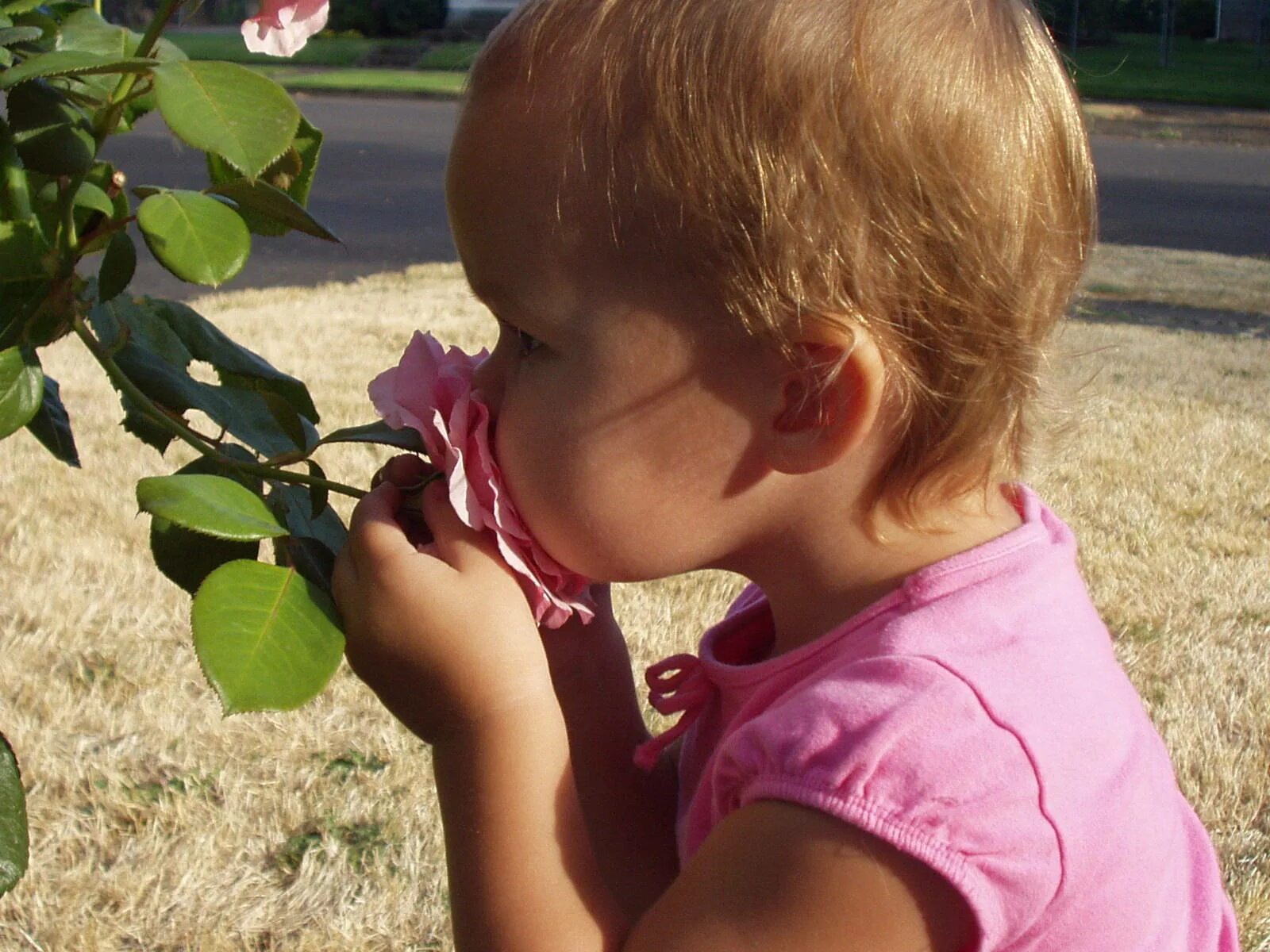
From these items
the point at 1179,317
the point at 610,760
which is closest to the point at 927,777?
the point at 610,760

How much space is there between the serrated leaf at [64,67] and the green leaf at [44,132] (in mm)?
31

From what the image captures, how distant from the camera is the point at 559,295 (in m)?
1.18

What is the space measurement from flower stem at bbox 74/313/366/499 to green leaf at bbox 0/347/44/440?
0.05 metres

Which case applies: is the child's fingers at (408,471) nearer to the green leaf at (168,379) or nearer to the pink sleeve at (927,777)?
the green leaf at (168,379)

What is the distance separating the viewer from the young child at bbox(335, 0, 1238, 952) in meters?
1.11

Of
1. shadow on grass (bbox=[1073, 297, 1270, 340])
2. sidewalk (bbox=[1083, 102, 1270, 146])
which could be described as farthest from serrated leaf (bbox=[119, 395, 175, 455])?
sidewalk (bbox=[1083, 102, 1270, 146])

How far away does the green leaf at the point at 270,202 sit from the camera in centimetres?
105

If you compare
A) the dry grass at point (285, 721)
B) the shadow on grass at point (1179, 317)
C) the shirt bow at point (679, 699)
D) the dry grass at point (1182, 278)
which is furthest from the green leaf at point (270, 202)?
the dry grass at point (1182, 278)

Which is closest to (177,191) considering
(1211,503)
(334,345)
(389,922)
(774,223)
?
(774,223)

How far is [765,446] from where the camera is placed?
1.21 meters

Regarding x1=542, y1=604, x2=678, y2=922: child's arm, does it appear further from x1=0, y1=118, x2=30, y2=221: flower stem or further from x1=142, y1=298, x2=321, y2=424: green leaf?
x1=0, y1=118, x2=30, y2=221: flower stem

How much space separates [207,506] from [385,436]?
0.27 meters

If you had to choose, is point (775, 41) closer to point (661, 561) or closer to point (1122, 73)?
point (661, 561)

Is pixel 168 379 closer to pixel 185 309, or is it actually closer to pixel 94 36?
pixel 185 309
